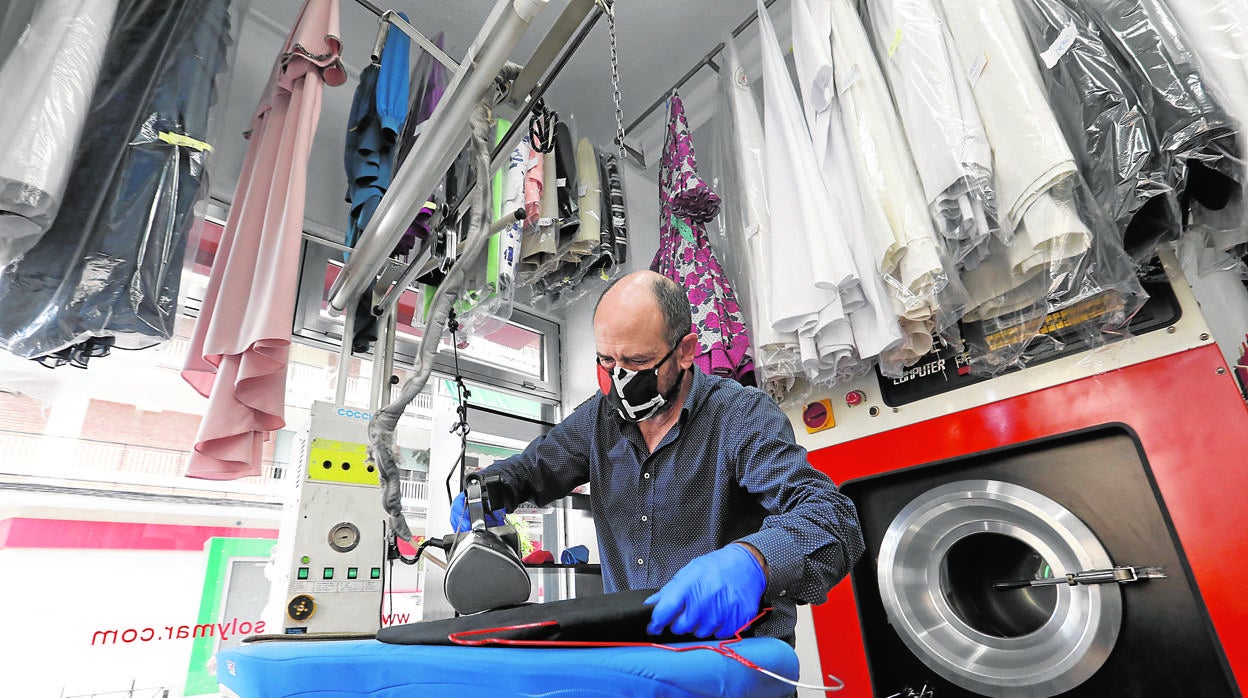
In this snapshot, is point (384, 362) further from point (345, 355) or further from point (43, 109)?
point (43, 109)

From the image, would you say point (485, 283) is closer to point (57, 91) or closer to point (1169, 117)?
point (57, 91)

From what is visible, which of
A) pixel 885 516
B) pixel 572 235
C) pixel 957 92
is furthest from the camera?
pixel 572 235

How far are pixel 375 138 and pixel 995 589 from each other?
95.8 inches

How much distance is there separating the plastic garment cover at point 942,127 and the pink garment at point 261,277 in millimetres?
1737

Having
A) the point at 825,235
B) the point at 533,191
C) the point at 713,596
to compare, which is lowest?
the point at 713,596

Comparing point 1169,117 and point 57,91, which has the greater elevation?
point 57,91

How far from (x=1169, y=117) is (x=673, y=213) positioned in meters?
1.44

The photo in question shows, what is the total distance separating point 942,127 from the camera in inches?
61.6

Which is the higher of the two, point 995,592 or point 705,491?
point 705,491

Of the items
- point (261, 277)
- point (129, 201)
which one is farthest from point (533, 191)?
point (129, 201)

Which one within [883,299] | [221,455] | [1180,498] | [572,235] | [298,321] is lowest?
[1180,498]

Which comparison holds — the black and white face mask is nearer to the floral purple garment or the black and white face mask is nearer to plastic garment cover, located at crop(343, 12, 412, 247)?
the floral purple garment

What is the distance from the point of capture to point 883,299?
1.71m

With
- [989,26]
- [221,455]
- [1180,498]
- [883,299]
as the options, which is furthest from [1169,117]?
[221,455]
